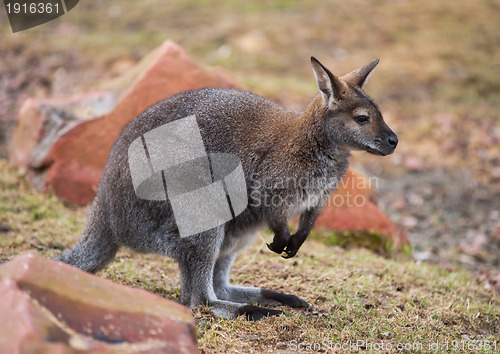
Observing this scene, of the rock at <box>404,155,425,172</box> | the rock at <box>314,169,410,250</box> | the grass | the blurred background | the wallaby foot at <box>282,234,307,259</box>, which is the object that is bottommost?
the rock at <box>404,155,425,172</box>

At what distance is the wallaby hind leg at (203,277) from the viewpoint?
394cm

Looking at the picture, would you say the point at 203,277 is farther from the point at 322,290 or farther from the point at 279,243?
the point at 322,290

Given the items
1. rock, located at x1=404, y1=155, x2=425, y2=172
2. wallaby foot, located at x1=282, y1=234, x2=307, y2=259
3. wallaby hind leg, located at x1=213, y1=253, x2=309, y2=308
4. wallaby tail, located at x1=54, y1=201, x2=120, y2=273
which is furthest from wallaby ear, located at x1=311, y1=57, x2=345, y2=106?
rock, located at x1=404, y1=155, x2=425, y2=172

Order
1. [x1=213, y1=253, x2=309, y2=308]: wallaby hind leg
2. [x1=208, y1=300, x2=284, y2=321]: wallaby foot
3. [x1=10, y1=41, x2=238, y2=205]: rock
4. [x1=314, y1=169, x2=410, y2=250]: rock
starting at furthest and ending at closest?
[x1=10, y1=41, x2=238, y2=205]: rock
[x1=314, y1=169, x2=410, y2=250]: rock
[x1=213, y1=253, x2=309, y2=308]: wallaby hind leg
[x1=208, y1=300, x2=284, y2=321]: wallaby foot

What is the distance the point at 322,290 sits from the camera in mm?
4602

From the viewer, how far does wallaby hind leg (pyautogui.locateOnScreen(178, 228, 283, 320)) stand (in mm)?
3938

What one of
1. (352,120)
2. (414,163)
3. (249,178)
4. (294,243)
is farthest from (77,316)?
(414,163)

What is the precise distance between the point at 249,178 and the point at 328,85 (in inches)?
32.9

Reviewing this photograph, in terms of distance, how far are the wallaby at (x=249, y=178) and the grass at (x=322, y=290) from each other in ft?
0.86

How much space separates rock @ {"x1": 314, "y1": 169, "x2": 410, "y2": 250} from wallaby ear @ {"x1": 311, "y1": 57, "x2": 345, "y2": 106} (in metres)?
1.96

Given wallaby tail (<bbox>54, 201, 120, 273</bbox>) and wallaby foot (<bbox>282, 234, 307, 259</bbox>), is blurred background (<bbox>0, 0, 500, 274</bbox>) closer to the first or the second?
wallaby foot (<bbox>282, 234, 307, 259</bbox>)

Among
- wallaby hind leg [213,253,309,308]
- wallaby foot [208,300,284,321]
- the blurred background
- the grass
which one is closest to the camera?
the grass

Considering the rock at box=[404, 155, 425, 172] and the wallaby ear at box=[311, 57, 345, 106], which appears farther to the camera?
the rock at box=[404, 155, 425, 172]

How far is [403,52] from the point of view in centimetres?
1145
